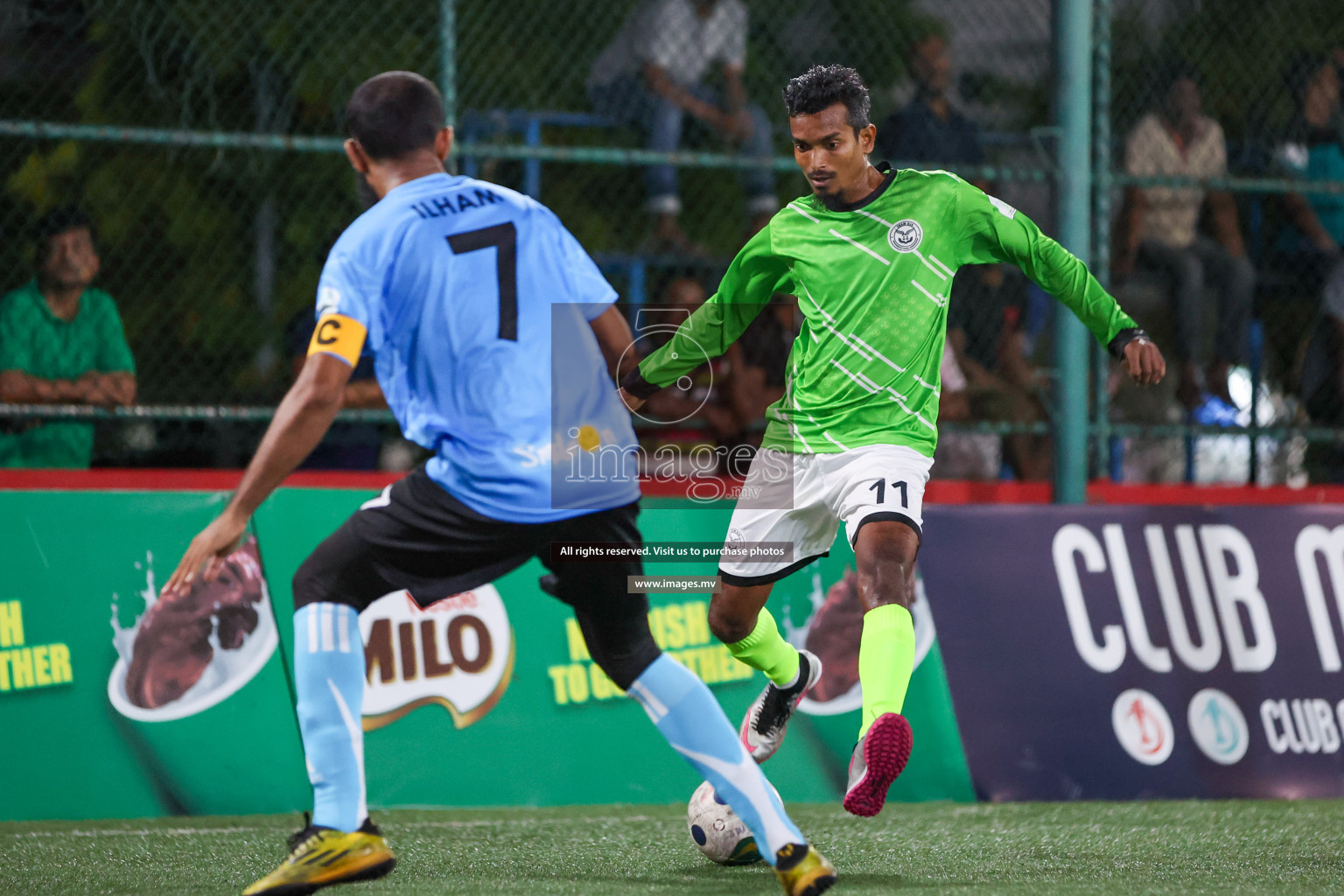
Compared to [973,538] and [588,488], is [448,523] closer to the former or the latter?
[588,488]

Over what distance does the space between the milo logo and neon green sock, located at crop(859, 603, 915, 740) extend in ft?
6.51

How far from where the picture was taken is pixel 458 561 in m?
3.89

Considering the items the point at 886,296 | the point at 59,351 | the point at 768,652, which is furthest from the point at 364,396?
the point at 886,296

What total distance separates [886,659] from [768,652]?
778mm

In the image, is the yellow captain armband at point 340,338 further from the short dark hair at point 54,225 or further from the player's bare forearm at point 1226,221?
the player's bare forearm at point 1226,221

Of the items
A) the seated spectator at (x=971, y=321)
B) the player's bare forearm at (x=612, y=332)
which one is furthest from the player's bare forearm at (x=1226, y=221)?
the player's bare forearm at (x=612, y=332)

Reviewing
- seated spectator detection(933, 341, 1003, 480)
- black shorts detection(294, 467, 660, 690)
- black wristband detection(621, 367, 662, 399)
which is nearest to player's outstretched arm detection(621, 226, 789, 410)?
black wristband detection(621, 367, 662, 399)

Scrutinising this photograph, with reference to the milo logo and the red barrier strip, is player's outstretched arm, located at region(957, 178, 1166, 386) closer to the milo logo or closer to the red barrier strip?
the red barrier strip

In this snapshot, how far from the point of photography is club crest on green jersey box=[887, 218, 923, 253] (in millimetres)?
4965

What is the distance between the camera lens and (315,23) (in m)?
7.26

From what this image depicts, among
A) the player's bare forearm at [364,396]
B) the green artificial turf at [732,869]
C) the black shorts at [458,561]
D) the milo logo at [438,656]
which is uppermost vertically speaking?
the player's bare forearm at [364,396]

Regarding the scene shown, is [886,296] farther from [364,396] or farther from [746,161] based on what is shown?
[364,396]

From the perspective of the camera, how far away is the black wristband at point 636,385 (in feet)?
16.7

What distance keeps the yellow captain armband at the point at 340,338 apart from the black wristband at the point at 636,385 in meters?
1.47
